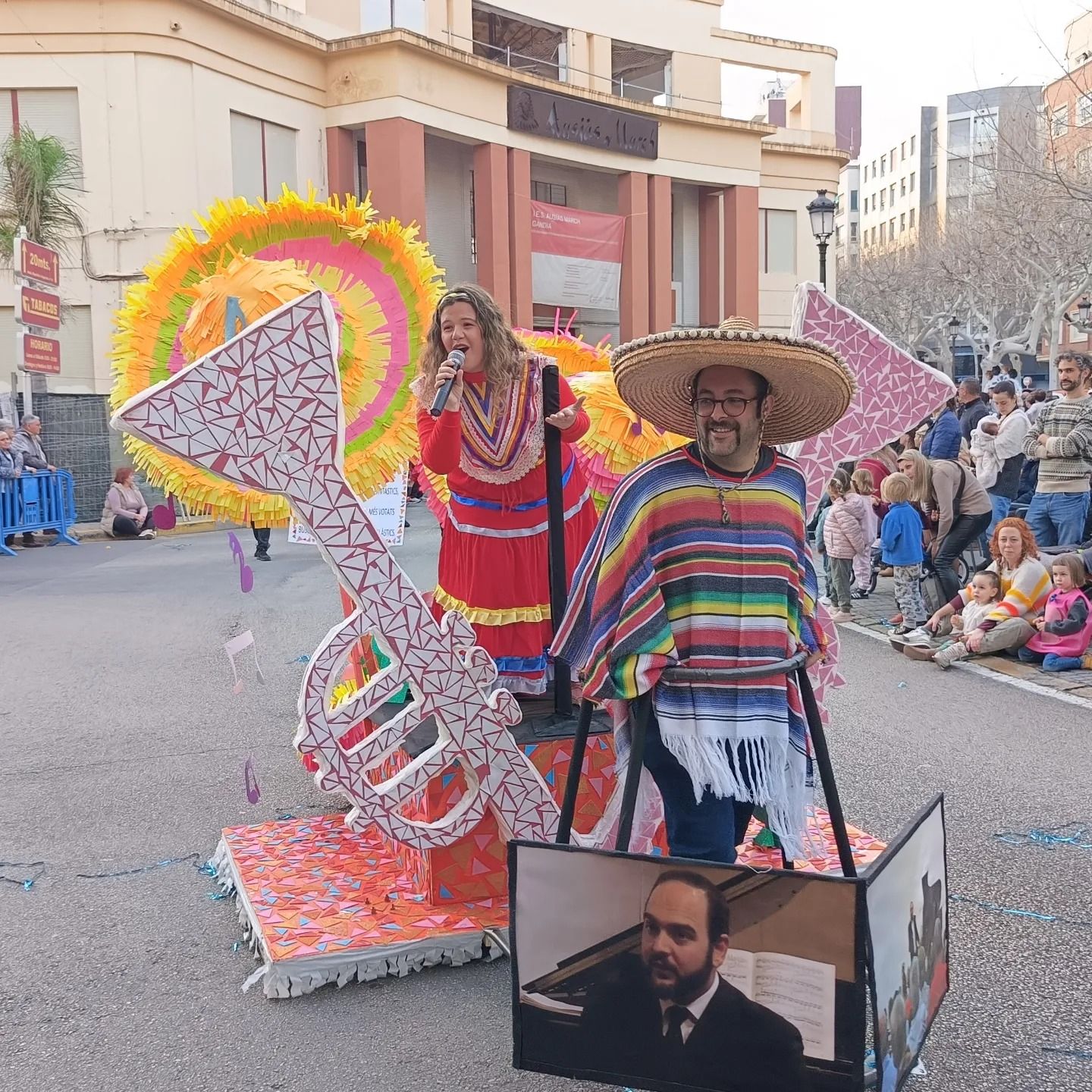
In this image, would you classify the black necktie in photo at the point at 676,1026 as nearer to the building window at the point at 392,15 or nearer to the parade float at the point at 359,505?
the parade float at the point at 359,505

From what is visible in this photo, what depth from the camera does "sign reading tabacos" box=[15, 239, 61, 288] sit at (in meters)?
15.1

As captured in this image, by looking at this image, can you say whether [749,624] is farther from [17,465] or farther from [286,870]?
[17,465]

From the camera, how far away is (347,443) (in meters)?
3.81

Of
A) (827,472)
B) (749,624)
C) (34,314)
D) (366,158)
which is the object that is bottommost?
(749,624)

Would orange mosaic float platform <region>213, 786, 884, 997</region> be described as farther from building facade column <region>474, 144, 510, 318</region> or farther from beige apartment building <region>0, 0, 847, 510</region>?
building facade column <region>474, 144, 510, 318</region>

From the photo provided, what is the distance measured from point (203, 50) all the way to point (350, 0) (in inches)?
165

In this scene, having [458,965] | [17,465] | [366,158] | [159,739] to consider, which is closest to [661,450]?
[458,965]

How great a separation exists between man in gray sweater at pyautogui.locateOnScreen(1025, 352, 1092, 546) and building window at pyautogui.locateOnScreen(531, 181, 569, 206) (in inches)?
753

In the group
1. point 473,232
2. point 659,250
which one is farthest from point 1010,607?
point 659,250

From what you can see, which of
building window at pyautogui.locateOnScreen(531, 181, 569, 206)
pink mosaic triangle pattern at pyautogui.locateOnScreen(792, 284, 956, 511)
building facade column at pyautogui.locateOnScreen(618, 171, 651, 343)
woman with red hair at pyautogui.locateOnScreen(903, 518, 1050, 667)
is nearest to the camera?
pink mosaic triangle pattern at pyautogui.locateOnScreen(792, 284, 956, 511)

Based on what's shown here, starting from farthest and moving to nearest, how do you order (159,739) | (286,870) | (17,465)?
(17,465) < (159,739) < (286,870)

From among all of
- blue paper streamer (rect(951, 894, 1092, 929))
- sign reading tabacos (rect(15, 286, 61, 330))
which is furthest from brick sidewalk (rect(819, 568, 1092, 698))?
sign reading tabacos (rect(15, 286, 61, 330))

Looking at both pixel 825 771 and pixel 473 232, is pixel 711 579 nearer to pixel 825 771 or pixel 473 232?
pixel 825 771

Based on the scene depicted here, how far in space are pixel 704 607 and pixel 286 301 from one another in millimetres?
1787
